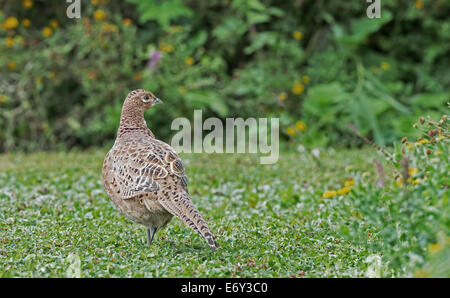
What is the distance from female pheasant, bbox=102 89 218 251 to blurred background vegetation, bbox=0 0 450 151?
4.84m

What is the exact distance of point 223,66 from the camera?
35.3 feet

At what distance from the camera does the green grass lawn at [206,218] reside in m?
4.44

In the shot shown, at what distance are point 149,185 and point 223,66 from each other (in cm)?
628

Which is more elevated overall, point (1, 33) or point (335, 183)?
point (1, 33)

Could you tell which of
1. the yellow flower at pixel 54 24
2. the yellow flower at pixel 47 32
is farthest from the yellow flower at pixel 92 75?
the yellow flower at pixel 54 24

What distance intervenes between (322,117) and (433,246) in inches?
246

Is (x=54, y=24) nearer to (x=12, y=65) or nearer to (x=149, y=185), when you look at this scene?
(x=12, y=65)

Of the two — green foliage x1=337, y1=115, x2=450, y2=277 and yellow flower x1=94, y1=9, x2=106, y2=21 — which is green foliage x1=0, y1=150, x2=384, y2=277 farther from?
yellow flower x1=94, y1=9, x2=106, y2=21
